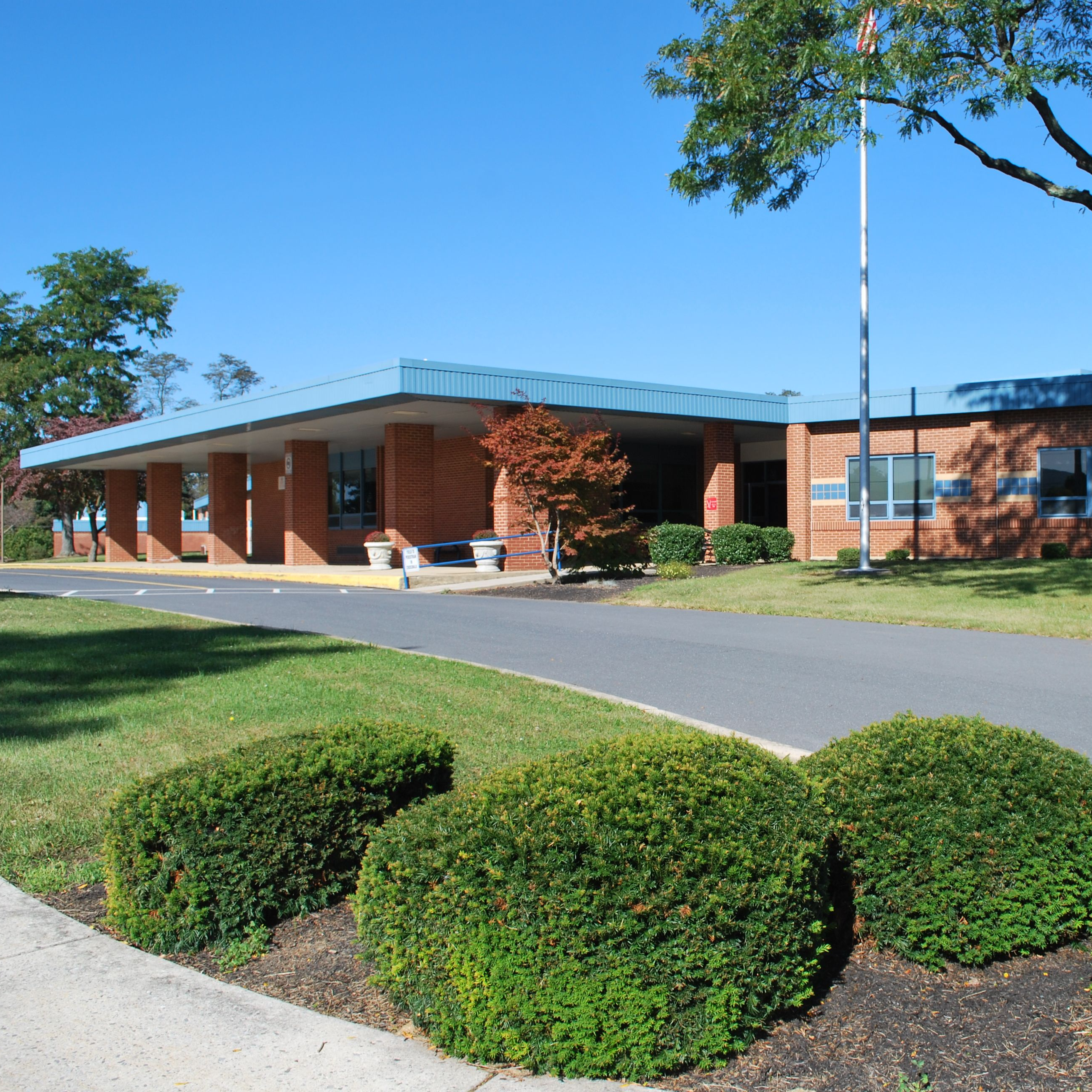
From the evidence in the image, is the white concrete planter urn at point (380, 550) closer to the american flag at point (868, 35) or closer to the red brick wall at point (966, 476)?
the red brick wall at point (966, 476)

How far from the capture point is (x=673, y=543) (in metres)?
25.0

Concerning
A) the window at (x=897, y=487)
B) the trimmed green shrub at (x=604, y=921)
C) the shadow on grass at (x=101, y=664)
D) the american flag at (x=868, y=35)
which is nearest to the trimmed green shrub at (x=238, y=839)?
the trimmed green shrub at (x=604, y=921)

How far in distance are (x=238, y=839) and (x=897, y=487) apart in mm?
25607

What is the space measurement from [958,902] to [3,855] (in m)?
4.14

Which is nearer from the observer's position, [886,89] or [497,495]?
[886,89]

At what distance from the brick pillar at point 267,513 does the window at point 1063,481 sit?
25479 mm

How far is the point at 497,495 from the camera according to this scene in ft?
81.5

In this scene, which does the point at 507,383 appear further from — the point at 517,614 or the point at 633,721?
the point at 633,721

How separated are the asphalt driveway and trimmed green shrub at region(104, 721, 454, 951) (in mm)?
3570

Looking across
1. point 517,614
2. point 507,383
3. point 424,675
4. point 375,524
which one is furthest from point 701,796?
point 375,524

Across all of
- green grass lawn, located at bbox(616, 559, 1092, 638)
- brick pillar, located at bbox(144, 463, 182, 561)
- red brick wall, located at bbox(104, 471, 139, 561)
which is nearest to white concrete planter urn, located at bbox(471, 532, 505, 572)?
green grass lawn, located at bbox(616, 559, 1092, 638)

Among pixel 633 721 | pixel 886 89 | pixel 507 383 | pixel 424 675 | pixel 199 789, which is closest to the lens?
pixel 199 789

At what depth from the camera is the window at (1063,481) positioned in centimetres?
2477

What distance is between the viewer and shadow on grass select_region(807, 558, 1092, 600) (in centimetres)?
1695
